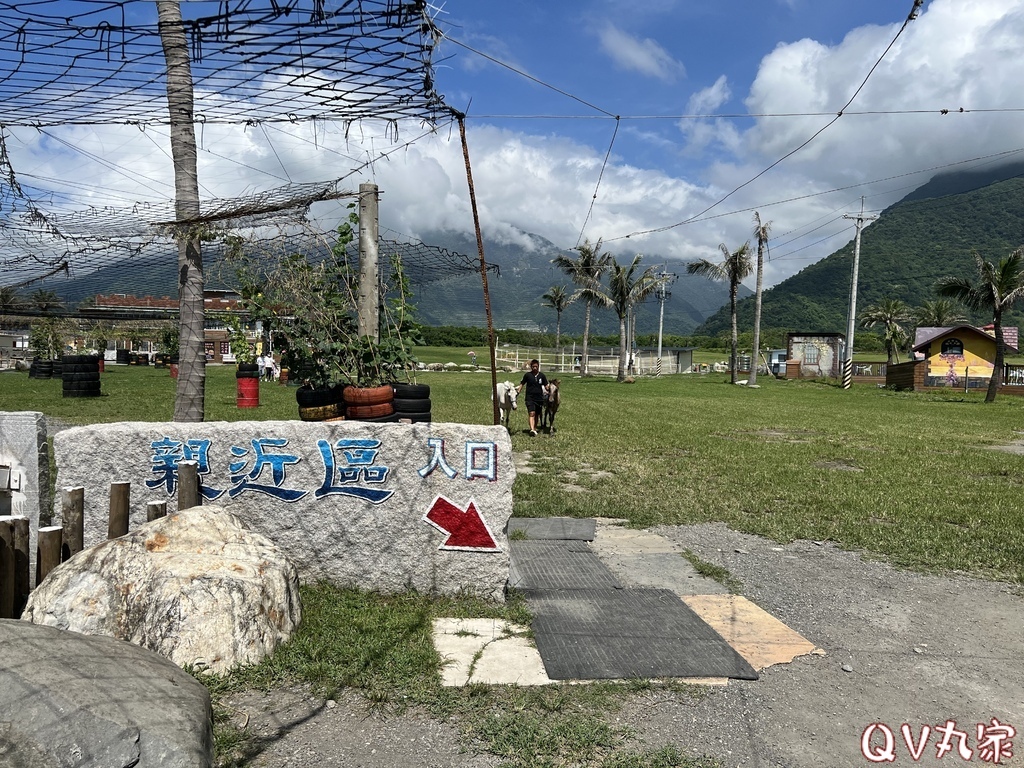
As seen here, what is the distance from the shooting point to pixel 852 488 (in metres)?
10.0

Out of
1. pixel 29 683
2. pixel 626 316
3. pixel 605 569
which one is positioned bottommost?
pixel 605 569

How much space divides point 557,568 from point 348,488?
208 centimetres

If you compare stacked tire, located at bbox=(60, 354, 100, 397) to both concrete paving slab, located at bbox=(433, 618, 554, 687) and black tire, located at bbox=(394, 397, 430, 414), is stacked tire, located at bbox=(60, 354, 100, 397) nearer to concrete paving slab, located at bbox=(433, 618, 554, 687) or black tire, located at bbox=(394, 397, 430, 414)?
black tire, located at bbox=(394, 397, 430, 414)

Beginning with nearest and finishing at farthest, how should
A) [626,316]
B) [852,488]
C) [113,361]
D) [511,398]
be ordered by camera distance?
1. [852,488]
2. [511,398]
3. [626,316]
4. [113,361]

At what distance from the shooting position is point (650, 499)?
30.7 feet

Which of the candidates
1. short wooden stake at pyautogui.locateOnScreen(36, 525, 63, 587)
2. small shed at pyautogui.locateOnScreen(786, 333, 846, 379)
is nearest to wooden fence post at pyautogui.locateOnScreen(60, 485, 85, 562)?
short wooden stake at pyautogui.locateOnScreen(36, 525, 63, 587)

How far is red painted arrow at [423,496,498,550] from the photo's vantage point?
18.0 feet

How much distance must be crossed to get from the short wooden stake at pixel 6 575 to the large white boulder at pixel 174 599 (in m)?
0.32

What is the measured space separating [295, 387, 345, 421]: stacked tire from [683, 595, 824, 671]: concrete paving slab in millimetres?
3448

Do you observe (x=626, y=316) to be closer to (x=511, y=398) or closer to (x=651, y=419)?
(x=651, y=419)

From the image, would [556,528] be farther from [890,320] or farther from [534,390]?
[890,320]

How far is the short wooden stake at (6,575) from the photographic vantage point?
4.49 meters

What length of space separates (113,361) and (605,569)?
59.2 meters

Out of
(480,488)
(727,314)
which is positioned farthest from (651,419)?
(727,314)
